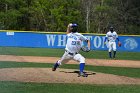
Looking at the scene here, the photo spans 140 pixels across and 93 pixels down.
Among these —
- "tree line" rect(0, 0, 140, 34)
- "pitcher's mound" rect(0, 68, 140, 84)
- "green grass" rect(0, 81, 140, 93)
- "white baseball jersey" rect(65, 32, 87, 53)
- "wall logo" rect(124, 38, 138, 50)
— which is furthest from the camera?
"tree line" rect(0, 0, 140, 34)

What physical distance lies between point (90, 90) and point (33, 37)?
2487 cm

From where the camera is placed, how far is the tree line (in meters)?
57.4

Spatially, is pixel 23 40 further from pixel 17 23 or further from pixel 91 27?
pixel 91 27

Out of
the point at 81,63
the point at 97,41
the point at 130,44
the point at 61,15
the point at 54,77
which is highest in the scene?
the point at 61,15

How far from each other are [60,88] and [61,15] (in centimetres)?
4528

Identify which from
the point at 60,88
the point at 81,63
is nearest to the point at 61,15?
the point at 81,63

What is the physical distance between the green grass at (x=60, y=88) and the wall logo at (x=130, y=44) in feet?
77.4

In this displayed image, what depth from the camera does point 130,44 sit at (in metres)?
37.2

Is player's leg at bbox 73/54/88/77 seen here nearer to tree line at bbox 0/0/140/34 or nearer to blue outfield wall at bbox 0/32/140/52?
blue outfield wall at bbox 0/32/140/52

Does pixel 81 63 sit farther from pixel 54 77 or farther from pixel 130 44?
pixel 130 44

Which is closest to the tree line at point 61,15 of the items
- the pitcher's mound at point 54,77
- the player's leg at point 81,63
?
the player's leg at point 81,63

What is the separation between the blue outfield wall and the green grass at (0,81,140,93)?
23.4m

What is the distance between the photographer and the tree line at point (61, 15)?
5738 centimetres

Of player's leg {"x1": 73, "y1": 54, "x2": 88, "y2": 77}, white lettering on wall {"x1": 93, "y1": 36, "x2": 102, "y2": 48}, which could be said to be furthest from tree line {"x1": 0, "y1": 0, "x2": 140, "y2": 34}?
player's leg {"x1": 73, "y1": 54, "x2": 88, "y2": 77}
